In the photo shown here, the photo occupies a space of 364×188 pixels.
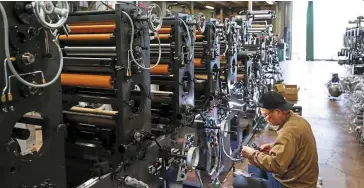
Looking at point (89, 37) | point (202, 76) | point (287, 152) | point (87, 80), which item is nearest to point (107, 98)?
point (87, 80)

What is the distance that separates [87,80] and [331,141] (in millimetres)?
4076

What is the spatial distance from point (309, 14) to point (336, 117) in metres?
9.52

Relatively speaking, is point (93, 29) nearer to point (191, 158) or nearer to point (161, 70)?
point (161, 70)

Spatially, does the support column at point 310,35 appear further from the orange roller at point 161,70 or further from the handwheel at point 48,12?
the handwheel at point 48,12

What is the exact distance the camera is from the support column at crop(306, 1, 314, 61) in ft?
47.7

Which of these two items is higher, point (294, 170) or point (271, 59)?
point (271, 59)

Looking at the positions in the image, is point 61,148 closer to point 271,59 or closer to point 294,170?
point 294,170

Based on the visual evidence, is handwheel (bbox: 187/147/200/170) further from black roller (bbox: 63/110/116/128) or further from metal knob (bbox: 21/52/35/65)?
metal knob (bbox: 21/52/35/65)

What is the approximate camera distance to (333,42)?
1495 cm

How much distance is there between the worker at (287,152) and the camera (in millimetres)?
2100

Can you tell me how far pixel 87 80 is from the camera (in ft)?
6.46

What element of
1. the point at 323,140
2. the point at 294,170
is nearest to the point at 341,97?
the point at 323,140

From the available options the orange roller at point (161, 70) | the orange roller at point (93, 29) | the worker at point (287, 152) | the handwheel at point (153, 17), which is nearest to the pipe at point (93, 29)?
the orange roller at point (93, 29)

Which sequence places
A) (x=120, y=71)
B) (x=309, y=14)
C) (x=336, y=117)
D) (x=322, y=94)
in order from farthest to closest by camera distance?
(x=309, y=14), (x=322, y=94), (x=336, y=117), (x=120, y=71)
